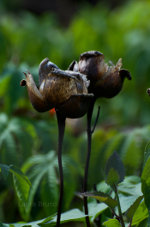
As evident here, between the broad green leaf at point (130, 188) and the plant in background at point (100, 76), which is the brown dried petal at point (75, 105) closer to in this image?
the plant in background at point (100, 76)

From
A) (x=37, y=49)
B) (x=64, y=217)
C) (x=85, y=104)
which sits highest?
(x=37, y=49)

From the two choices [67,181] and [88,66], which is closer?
[88,66]

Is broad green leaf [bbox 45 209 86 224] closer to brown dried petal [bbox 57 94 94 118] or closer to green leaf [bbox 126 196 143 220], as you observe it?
green leaf [bbox 126 196 143 220]

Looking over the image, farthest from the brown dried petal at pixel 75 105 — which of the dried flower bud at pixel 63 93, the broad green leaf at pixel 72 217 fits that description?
the broad green leaf at pixel 72 217

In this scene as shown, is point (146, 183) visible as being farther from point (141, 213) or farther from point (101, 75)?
point (101, 75)

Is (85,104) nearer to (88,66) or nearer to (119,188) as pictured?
(88,66)

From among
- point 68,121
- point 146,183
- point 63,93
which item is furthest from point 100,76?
point 68,121

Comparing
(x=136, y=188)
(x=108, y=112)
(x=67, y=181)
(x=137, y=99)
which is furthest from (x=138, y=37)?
(x=136, y=188)
